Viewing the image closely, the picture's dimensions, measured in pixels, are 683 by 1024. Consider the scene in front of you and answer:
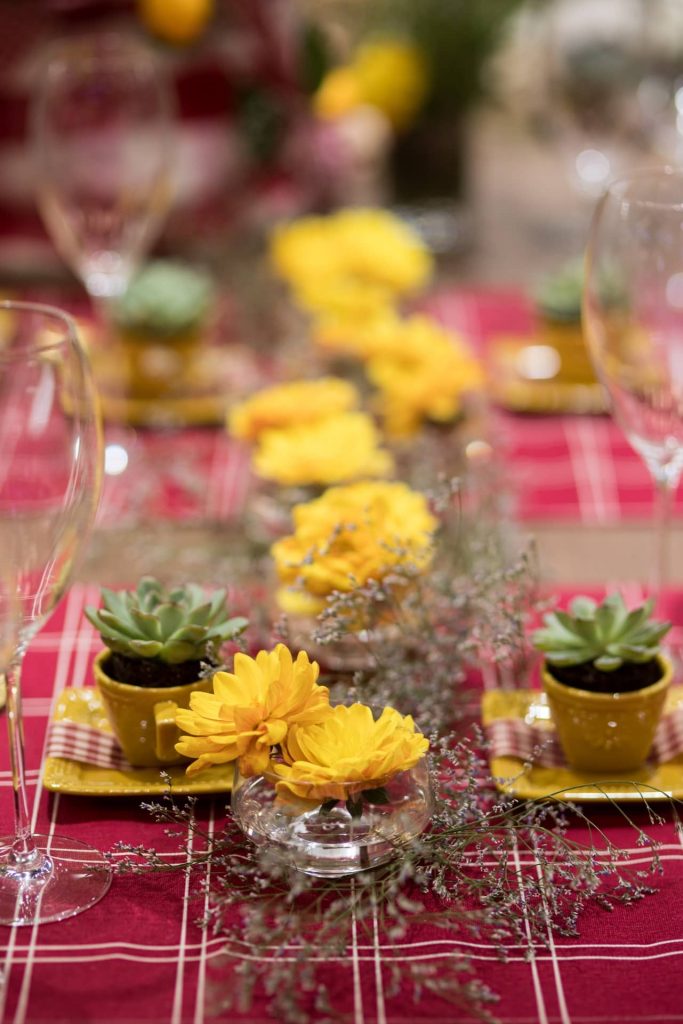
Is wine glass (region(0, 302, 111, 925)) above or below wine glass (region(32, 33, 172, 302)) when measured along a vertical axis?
below

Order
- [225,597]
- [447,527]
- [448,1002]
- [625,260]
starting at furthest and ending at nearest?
[447,527] < [625,260] < [225,597] < [448,1002]

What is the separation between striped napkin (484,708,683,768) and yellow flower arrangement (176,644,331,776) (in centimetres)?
14

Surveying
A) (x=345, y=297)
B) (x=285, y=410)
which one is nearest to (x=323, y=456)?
(x=285, y=410)

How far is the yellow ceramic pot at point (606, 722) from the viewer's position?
2.36ft

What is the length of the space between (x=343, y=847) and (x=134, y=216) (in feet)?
2.80

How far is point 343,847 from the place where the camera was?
0.64m

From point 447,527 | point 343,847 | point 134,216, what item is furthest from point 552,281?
point 343,847

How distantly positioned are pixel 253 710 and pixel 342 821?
0.07 m

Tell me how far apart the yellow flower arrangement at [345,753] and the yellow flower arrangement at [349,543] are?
0.49 feet

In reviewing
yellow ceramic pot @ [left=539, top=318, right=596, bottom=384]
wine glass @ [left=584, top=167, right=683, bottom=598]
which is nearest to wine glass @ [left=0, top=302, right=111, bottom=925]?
wine glass @ [left=584, top=167, right=683, bottom=598]

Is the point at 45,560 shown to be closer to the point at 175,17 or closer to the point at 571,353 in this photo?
the point at 571,353

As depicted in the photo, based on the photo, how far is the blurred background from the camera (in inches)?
57.8

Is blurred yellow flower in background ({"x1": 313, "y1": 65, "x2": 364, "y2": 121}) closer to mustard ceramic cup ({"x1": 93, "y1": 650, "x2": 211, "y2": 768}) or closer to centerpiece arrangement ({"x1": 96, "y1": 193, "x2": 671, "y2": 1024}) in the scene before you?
centerpiece arrangement ({"x1": 96, "y1": 193, "x2": 671, "y2": 1024})

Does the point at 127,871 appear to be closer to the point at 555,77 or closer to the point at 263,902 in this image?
the point at 263,902
